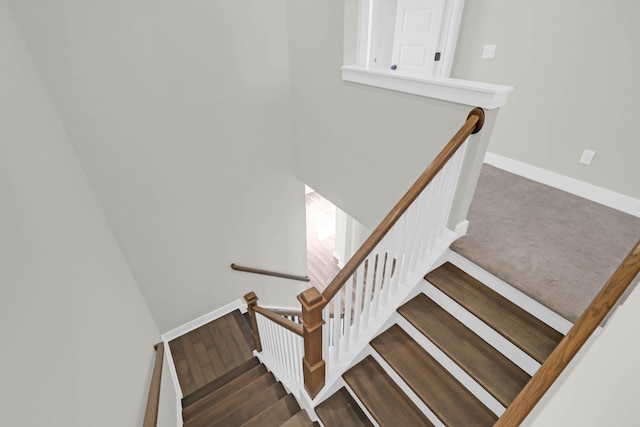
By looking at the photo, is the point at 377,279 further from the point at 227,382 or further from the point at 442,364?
the point at 227,382

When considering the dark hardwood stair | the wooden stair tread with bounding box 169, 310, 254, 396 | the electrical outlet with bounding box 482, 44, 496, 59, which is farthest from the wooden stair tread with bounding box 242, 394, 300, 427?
the electrical outlet with bounding box 482, 44, 496, 59

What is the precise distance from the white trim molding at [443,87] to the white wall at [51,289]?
2.21m

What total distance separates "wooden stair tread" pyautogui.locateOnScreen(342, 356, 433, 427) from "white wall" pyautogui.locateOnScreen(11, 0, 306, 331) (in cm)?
243

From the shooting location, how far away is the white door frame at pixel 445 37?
8.24ft

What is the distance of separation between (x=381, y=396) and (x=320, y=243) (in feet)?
17.6

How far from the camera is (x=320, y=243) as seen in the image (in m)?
7.15

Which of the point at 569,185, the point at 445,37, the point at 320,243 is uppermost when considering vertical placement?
the point at 445,37

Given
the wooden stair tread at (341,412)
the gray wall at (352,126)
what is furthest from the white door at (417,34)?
the wooden stair tread at (341,412)

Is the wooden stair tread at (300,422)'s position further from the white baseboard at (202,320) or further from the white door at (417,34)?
the white door at (417,34)

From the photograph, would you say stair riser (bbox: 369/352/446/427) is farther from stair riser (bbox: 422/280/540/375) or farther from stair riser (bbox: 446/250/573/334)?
stair riser (bbox: 446/250/573/334)

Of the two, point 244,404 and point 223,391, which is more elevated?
point 244,404

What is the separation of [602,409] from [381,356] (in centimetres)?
121

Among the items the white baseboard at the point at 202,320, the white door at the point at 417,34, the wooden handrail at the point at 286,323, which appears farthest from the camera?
the white baseboard at the point at 202,320

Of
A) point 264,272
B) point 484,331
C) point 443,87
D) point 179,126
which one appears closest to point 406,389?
point 484,331
